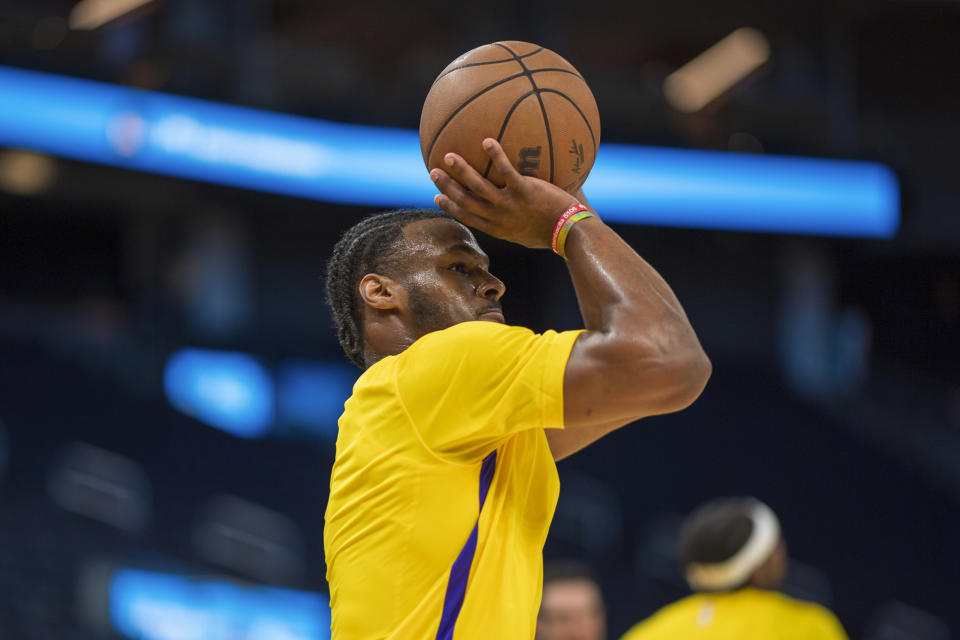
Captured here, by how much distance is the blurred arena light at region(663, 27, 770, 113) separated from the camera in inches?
643

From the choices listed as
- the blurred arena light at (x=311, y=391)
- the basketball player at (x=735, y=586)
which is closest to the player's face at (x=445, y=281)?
the basketball player at (x=735, y=586)

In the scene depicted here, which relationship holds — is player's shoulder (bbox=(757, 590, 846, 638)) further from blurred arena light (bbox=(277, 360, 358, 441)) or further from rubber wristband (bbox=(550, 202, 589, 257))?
blurred arena light (bbox=(277, 360, 358, 441))

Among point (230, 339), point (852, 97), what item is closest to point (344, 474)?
point (230, 339)

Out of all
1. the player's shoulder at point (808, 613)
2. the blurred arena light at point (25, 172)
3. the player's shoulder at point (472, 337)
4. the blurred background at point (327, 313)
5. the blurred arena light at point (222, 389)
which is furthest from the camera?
the blurred arena light at point (25, 172)

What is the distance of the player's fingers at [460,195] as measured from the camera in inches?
98.4

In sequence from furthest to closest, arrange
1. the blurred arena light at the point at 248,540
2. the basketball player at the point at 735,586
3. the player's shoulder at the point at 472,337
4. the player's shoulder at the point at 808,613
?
the blurred arena light at the point at 248,540 < the basketball player at the point at 735,586 < the player's shoulder at the point at 808,613 < the player's shoulder at the point at 472,337

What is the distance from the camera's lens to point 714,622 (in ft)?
15.1

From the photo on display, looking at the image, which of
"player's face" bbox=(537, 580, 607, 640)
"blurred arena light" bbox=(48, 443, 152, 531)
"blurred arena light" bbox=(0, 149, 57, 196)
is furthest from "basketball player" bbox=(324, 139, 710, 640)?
"blurred arena light" bbox=(0, 149, 57, 196)

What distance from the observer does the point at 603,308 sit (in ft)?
7.69

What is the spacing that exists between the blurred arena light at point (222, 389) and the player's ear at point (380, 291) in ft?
32.3

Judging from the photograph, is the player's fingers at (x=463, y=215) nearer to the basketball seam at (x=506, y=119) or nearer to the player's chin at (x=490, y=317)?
the basketball seam at (x=506, y=119)

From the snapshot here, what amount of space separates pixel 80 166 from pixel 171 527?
21.6ft

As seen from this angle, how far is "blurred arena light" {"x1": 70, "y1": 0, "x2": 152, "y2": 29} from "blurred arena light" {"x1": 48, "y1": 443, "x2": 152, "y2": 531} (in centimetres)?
552

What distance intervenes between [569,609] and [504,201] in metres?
2.28
